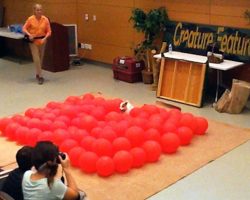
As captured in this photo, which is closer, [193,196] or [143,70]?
[193,196]

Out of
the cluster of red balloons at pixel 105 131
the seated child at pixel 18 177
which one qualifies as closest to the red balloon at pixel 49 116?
the cluster of red balloons at pixel 105 131

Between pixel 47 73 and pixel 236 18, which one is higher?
pixel 236 18

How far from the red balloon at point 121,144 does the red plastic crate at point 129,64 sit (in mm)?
3228

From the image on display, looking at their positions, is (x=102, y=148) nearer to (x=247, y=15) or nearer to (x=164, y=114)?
(x=164, y=114)

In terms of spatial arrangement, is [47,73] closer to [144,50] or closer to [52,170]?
[144,50]

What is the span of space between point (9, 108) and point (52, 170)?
3737mm

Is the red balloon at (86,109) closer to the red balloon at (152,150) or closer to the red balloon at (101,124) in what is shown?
the red balloon at (101,124)

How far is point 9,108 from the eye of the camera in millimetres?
6355

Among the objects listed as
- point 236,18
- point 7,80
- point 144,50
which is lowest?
point 7,80

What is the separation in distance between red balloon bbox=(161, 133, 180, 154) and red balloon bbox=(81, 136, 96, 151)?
74cm

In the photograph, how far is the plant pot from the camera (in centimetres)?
754

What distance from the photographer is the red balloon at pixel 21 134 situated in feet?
16.4

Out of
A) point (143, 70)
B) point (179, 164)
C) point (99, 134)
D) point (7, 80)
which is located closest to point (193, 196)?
point (179, 164)

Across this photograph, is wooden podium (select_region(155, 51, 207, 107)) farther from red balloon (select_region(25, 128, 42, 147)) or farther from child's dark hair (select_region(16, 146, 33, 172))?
child's dark hair (select_region(16, 146, 33, 172))
